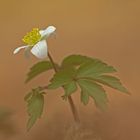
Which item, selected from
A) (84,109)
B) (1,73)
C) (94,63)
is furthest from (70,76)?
(1,73)

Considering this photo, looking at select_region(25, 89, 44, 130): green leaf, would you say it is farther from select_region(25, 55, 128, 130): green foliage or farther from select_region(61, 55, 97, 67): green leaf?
select_region(61, 55, 97, 67): green leaf

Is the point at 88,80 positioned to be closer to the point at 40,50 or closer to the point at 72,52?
the point at 40,50

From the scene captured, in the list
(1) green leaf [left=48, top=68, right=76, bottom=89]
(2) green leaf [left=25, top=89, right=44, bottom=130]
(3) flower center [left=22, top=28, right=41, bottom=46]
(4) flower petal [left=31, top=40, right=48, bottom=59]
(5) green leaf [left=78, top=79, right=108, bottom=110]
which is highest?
(3) flower center [left=22, top=28, right=41, bottom=46]

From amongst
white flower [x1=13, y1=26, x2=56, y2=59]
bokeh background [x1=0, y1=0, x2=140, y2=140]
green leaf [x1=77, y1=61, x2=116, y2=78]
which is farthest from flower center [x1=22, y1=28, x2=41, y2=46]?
bokeh background [x1=0, y1=0, x2=140, y2=140]

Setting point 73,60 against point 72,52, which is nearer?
point 73,60

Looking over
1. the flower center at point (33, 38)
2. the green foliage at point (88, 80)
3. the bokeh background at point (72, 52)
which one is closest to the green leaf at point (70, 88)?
the green foliage at point (88, 80)

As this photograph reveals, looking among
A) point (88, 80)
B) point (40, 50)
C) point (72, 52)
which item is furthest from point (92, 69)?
point (72, 52)

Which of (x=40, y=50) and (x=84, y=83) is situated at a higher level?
(x=40, y=50)
